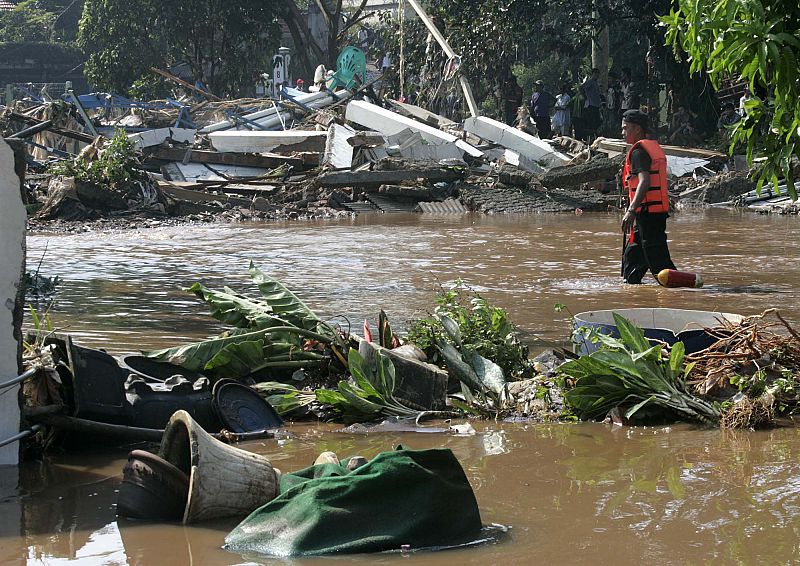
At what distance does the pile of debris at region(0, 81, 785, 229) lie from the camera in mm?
21453

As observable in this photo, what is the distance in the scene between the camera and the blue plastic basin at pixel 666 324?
21.1ft

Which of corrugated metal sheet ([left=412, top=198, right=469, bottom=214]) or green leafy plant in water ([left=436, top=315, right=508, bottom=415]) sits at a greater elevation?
corrugated metal sheet ([left=412, top=198, right=469, bottom=214])

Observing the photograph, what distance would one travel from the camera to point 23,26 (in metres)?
58.3

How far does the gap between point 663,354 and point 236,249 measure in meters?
9.80

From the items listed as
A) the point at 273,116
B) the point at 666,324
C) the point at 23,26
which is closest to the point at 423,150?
the point at 273,116

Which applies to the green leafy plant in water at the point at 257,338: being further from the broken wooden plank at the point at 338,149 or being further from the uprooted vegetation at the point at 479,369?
the broken wooden plank at the point at 338,149

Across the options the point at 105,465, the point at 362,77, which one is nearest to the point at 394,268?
the point at 105,465

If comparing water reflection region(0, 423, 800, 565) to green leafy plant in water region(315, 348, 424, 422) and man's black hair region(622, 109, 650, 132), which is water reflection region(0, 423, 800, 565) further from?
man's black hair region(622, 109, 650, 132)

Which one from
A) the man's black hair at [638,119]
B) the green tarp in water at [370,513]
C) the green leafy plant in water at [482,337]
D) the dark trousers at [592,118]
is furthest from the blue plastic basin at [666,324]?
the dark trousers at [592,118]

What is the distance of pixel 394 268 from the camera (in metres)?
12.8

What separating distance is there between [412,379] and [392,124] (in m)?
20.1

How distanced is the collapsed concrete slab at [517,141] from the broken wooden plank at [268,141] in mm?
3786

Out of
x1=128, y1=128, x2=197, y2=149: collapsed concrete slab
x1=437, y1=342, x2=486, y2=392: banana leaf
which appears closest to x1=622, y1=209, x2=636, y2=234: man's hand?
x1=437, y1=342, x2=486, y2=392: banana leaf

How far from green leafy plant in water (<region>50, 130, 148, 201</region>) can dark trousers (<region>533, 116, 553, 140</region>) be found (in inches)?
465
